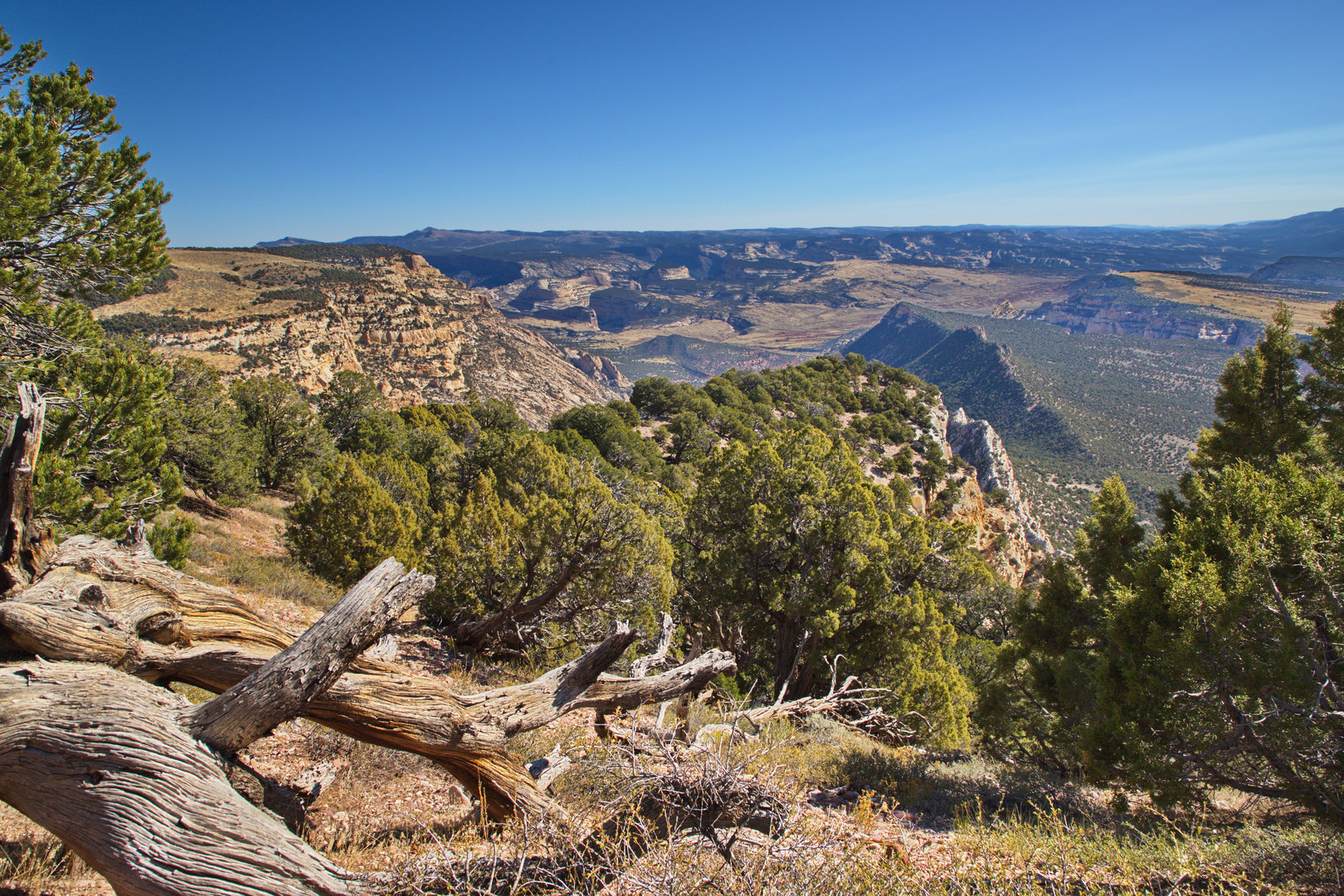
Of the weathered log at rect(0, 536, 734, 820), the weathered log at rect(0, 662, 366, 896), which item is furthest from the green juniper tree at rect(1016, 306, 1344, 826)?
the weathered log at rect(0, 662, 366, 896)

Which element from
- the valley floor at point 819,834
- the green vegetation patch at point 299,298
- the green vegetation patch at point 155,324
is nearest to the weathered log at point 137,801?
the valley floor at point 819,834

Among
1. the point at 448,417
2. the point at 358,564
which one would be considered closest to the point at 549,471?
the point at 358,564

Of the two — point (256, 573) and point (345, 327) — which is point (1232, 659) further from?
point (345, 327)

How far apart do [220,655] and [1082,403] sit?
354 feet

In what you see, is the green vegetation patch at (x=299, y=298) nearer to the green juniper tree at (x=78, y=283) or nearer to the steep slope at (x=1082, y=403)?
the green juniper tree at (x=78, y=283)

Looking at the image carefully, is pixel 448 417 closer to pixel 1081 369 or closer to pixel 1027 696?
pixel 1027 696

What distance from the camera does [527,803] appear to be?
4086 mm

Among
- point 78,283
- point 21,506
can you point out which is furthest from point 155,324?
point 21,506

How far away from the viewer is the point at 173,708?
3098 millimetres

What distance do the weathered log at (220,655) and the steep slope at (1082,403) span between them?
6275cm

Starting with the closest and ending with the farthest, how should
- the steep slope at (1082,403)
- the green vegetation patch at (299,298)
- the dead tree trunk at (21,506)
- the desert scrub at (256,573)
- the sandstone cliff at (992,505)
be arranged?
1. the dead tree trunk at (21,506)
2. the desert scrub at (256,573)
3. the sandstone cliff at (992,505)
4. the steep slope at (1082,403)
5. the green vegetation patch at (299,298)

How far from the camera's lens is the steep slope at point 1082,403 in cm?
6600

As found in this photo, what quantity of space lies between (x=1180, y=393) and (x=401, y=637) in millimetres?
108697

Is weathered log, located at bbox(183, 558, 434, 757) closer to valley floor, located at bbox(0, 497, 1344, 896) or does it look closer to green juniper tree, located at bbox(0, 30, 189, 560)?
valley floor, located at bbox(0, 497, 1344, 896)
